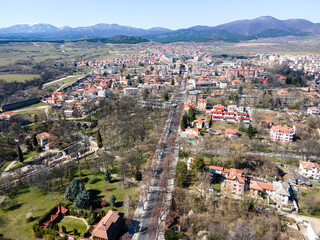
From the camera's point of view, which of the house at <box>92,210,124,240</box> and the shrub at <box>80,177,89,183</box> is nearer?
the house at <box>92,210,124,240</box>

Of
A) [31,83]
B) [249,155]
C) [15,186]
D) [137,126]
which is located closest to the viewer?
[15,186]

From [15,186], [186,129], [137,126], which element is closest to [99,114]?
[137,126]

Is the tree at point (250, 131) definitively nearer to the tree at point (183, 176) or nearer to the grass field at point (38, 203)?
the tree at point (183, 176)

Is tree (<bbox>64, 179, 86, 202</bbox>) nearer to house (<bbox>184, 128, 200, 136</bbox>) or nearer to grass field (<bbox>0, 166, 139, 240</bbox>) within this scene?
grass field (<bbox>0, 166, 139, 240</bbox>)

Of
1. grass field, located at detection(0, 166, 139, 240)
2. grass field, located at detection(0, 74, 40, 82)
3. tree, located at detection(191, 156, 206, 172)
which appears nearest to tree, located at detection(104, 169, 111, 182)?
grass field, located at detection(0, 166, 139, 240)

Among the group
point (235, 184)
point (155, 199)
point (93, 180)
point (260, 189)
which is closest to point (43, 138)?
point (93, 180)

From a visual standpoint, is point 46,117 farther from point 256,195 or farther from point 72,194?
point 256,195
